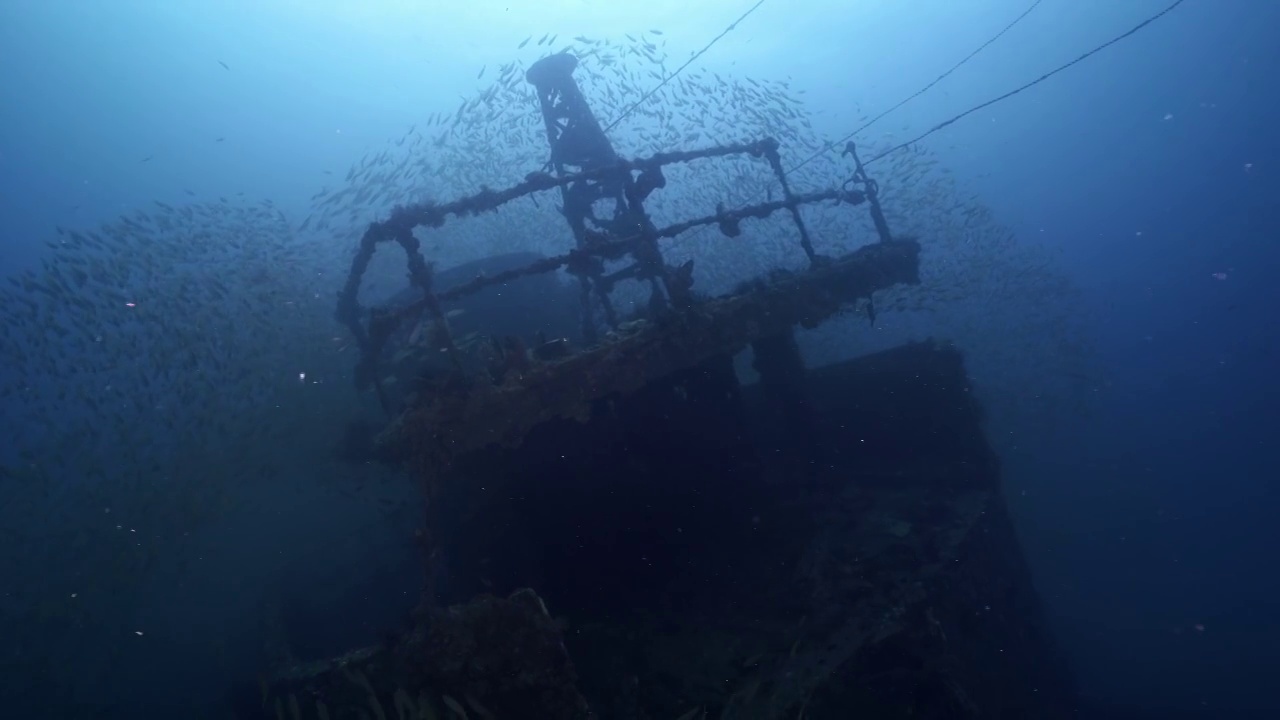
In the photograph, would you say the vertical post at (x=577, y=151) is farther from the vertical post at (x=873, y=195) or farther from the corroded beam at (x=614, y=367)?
the vertical post at (x=873, y=195)

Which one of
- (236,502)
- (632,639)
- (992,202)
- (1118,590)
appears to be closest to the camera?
(632,639)

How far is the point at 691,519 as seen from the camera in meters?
8.52

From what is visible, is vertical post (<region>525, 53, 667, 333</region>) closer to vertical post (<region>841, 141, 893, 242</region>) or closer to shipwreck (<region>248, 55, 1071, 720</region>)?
shipwreck (<region>248, 55, 1071, 720</region>)

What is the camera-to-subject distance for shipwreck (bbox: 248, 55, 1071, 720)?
17.3ft

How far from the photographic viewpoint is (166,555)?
3944cm

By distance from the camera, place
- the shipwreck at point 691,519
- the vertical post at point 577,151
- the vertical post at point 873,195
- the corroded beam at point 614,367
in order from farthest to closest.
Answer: the vertical post at point 577,151
the vertical post at point 873,195
the corroded beam at point 614,367
the shipwreck at point 691,519

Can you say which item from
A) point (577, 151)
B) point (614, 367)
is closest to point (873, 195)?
point (577, 151)

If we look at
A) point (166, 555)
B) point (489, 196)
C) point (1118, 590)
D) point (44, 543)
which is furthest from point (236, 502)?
point (1118, 590)

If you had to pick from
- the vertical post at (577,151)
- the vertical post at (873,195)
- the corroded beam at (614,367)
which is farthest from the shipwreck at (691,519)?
the vertical post at (577,151)

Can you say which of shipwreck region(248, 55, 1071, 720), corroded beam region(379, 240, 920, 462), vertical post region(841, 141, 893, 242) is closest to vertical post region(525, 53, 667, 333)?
shipwreck region(248, 55, 1071, 720)

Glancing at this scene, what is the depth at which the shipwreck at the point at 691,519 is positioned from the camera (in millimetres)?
5285

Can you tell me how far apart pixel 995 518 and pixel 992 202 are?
5412 inches

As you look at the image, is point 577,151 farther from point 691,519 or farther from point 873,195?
point 691,519

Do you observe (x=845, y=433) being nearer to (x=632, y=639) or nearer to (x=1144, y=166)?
(x=632, y=639)
